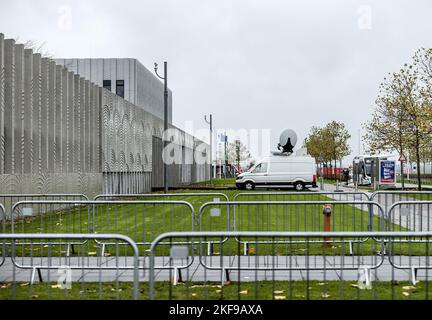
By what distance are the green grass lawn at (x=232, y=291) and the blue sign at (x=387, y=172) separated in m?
37.0

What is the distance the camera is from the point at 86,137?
82.1 feet

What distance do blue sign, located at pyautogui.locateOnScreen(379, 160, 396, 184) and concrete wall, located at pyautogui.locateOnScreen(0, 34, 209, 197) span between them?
60.7 ft

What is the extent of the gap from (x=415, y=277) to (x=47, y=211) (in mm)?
6927

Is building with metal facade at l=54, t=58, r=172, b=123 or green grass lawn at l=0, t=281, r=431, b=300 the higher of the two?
building with metal facade at l=54, t=58, r=172, b=123

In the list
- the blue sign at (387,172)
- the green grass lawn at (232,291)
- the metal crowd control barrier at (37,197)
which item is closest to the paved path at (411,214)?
the green grass lawn at (232,291)

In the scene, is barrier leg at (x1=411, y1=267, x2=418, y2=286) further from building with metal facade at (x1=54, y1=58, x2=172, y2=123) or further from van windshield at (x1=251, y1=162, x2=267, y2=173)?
building with metal facade at (x1=54, y1=58, x2=172, y2=123)

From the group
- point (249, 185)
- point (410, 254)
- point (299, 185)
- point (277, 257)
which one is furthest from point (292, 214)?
point (249, 185)

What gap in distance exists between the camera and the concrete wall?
57.3ft

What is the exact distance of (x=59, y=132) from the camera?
21625 millimetres

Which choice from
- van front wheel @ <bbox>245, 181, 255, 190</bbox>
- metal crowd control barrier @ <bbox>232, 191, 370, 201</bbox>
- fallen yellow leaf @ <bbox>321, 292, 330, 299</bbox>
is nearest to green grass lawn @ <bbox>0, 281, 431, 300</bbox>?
fallen yellow leaf @ <bbox>321, 292, 330, 299</bbox>

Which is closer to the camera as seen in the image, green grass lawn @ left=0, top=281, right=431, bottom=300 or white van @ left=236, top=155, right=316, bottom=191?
green grass lawn @ left=0, top=281, right=431, bottom=300

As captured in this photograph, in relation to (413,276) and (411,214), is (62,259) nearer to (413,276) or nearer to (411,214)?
(413,276)
